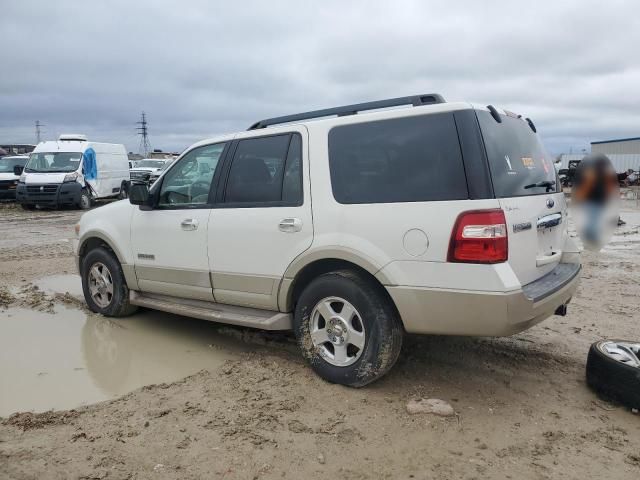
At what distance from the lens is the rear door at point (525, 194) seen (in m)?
3.37

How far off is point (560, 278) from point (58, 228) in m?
12.9

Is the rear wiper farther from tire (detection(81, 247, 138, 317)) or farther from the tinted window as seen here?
tire (detection(81, 247, 138, 317))

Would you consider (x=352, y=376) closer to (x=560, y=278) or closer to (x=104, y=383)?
(x=560, y=278)

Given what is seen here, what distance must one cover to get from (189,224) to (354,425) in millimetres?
2281

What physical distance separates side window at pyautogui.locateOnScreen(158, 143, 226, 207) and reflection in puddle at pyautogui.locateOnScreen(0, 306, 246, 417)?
51.6 inches

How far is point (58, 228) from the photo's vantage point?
1368 cm

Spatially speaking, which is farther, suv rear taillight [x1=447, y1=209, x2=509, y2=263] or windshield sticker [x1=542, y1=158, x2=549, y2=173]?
windshield sticker [x1=542, y1=158, x2=549, y2=173]

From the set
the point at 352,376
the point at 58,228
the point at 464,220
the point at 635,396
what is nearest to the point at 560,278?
the point at 635,396

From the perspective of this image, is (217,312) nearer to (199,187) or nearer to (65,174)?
(199,187)

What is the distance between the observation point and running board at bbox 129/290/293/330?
13.6ft

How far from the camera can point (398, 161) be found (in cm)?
360

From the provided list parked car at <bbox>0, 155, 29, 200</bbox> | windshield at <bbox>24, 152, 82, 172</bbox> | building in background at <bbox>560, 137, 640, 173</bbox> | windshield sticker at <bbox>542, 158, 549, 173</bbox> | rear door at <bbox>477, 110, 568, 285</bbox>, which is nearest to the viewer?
rear door at <bbox>477, 110, 568, 285</bbox>

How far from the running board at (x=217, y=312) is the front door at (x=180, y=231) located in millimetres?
80

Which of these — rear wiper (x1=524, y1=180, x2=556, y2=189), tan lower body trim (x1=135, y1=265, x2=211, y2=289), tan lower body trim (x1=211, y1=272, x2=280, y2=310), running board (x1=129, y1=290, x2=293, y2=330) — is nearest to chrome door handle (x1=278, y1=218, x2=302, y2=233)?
tan lower body trim (x1=211, y1=272, x2=280, y2=310)
